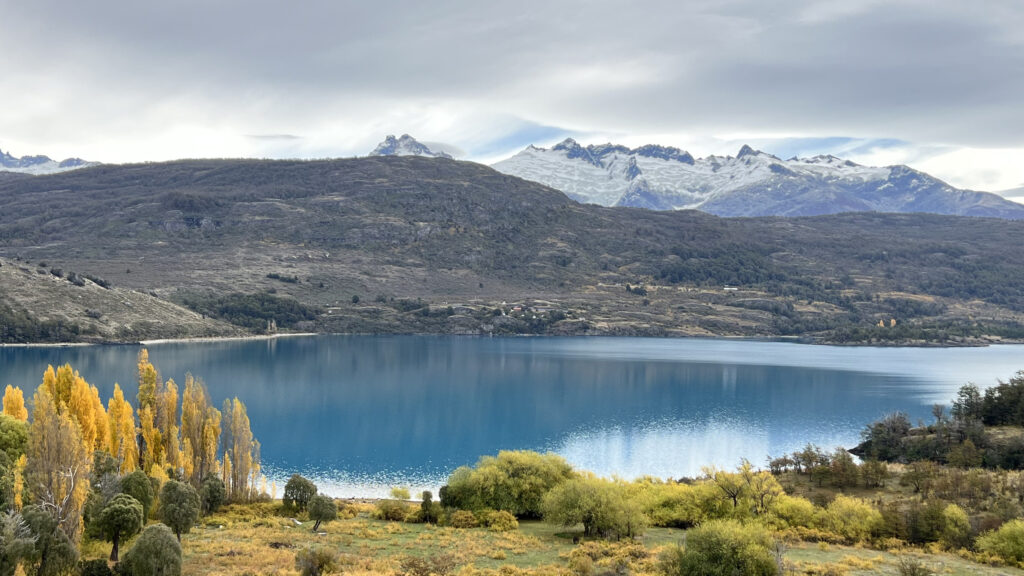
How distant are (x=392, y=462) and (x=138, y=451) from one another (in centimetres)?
2348

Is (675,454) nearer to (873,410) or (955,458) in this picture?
(955,458)

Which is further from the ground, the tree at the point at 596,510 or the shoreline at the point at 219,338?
the tree at the point at 596,510

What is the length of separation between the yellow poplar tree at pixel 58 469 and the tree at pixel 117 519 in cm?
95

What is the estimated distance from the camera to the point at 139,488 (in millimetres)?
34500

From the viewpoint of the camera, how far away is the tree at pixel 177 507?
3284 cm

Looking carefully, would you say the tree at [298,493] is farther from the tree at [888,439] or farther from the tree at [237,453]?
the tree at [888,439]

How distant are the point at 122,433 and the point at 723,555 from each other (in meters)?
35.0

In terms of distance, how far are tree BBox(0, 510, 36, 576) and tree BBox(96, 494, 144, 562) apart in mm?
4191

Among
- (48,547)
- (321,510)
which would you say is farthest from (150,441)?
(48,547)

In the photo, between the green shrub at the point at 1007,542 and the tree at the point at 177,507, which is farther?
the green shrub at the point at 1007,542

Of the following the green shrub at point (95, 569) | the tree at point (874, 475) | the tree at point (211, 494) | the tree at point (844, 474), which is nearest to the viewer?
the green shrub at point (95, 569)

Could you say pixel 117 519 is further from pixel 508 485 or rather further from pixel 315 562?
pixel 508 485

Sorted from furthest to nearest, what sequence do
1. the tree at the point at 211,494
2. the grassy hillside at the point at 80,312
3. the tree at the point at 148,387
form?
the grassy hillside at the point at 80,312
the tree at the point at 148,387
the tree at the point at 211,494

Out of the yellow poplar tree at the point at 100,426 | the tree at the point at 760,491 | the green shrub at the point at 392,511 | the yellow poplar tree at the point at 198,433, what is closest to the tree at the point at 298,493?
the green shrub at the point at 392,511
